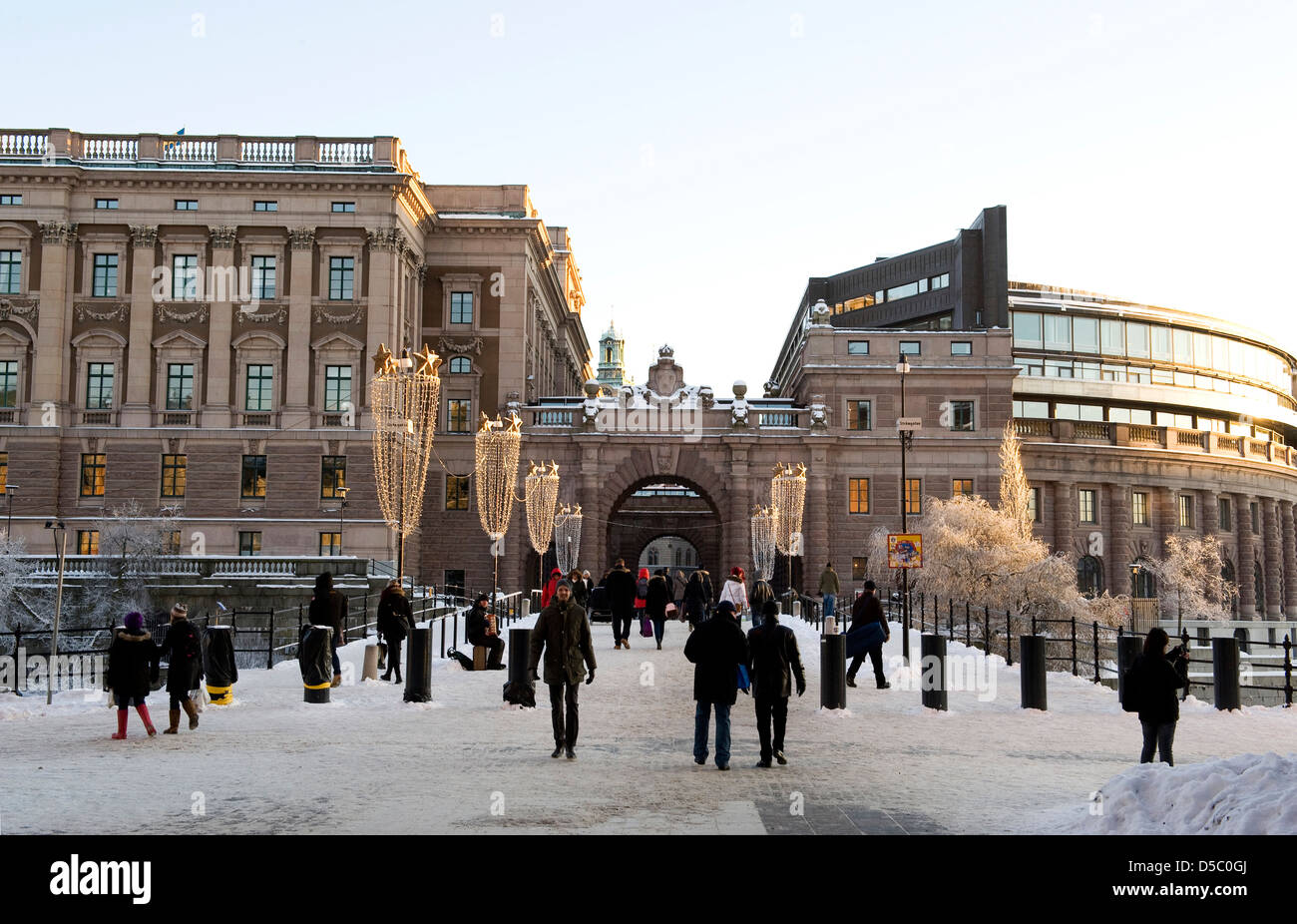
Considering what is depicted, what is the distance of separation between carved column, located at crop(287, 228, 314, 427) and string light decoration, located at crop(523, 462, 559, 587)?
932 cm

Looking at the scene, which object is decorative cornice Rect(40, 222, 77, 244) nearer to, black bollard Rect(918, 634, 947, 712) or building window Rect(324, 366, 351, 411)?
building window Rect(324, 366, 351, 411)

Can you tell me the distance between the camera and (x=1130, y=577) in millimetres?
70125

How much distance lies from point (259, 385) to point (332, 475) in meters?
5.78

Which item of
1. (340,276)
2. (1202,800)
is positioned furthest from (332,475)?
(1202,800)

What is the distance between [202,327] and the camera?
59188mm

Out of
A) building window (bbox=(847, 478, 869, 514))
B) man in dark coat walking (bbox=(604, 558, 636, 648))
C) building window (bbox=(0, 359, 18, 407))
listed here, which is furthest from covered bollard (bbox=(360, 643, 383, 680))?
building window (bbox=(847, 478, 869, 514))

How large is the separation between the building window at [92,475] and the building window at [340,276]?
1340 cm

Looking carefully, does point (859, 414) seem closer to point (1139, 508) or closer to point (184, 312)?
point (1139, 508)

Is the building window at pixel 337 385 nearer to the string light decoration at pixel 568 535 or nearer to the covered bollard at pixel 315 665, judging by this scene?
the string light decoration at pixel 568 535

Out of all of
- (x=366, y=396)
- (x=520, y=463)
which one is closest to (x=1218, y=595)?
(x=520, y=463)

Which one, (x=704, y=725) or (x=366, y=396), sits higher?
(x=366, y=396)

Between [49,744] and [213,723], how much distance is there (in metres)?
2.36
